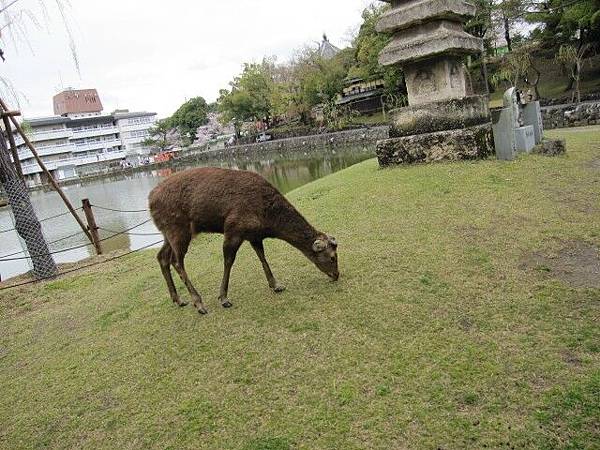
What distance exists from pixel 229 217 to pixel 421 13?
6848mm

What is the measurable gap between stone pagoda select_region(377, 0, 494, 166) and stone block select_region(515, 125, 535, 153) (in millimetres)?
656

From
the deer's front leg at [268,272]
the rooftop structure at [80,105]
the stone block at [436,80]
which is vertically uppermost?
the rooftop structure at [80,105]

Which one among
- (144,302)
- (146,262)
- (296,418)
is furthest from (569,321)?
(146,262)

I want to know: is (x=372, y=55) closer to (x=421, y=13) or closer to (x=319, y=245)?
(x=421, y=13)

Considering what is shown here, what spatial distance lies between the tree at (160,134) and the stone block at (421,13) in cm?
7977

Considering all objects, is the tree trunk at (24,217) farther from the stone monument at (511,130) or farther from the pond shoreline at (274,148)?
the pond shoreline at (274,148)


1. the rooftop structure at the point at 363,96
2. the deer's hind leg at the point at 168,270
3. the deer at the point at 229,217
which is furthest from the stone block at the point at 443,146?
the rooftop structure at the point at 363,96

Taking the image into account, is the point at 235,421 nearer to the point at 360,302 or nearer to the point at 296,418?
the point at 296,418

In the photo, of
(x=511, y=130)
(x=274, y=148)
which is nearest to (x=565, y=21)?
(x=511, y=130)

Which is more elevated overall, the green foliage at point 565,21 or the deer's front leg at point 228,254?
the green foliage at point 565,21

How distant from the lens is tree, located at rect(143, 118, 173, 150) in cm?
8519

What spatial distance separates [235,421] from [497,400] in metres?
1.75

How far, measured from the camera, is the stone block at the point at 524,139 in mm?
9820

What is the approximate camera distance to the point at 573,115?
63.7 ft
